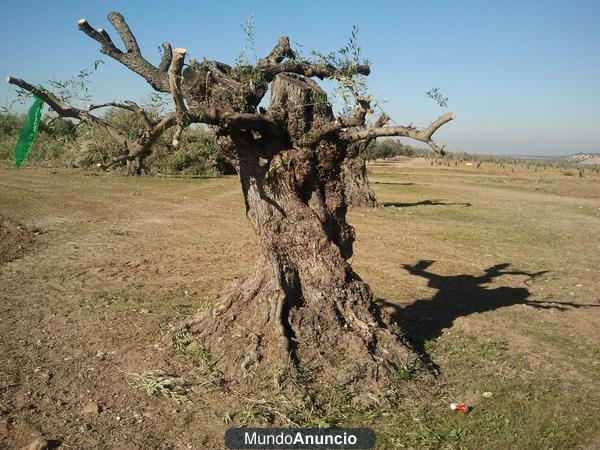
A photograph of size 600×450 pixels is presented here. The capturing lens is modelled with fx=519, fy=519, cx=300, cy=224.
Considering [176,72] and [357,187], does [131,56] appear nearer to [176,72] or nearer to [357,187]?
[176,72]

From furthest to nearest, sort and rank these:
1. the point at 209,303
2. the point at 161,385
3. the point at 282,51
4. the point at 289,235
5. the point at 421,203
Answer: the point at 421,203 → the point at 209,303 → the point at 282,51 → the point at 289,235 → the point at 161,385

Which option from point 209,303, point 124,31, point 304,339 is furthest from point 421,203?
point 124,31

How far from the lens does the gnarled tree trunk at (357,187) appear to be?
1858cm

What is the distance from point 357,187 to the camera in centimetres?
1872

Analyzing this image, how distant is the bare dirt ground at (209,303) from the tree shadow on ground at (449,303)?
1.6 inches

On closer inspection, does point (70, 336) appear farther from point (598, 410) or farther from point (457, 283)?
point (457, 283)

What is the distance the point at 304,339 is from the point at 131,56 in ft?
11.5

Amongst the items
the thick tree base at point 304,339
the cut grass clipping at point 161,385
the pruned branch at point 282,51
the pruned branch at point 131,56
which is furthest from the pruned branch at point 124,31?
the cut grass clipping at point 161,385

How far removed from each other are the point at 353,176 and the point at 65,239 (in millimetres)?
10717

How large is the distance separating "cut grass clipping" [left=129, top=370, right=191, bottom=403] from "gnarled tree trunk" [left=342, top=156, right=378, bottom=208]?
13900 mm

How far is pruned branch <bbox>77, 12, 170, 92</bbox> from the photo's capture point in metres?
5.31

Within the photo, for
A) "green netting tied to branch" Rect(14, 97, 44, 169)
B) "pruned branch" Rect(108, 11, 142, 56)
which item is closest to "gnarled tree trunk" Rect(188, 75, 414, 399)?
"pruned branch" Rect(108, 11, 142, 56)

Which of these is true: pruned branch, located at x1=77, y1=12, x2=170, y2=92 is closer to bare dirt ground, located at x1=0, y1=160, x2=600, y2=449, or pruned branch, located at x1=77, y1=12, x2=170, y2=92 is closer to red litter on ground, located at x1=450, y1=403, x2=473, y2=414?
bare dirt ground, located at x1=0, y1=160, x2=600, y2=449

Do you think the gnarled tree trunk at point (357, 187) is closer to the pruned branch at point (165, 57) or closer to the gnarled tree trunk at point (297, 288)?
the gnarled tree trunk at point (297, 288)
